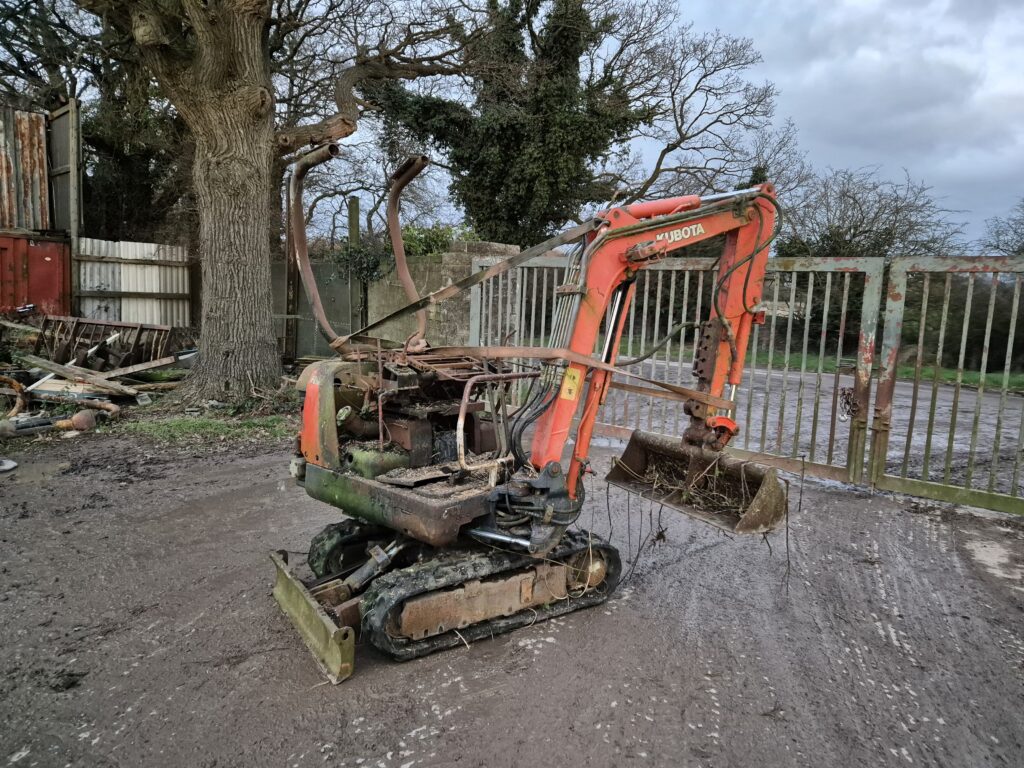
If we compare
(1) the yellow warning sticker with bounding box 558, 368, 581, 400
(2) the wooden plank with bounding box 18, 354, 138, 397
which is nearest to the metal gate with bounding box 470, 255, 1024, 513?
(1) the yellow warning sticker with bounding box 558, 368, 581, 400

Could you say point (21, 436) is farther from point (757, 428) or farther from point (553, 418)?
point (757, 428)

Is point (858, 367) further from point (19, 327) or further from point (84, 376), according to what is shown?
point (19, 327)

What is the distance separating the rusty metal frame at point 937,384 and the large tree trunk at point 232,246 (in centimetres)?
750

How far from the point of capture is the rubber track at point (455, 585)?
3.06 metres

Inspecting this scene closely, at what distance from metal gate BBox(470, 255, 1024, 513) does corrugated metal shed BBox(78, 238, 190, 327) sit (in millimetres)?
8819

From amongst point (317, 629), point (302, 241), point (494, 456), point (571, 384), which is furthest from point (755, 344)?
point (317, 629)

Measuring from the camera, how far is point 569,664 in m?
3.16

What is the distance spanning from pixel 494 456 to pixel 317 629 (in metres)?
1.27

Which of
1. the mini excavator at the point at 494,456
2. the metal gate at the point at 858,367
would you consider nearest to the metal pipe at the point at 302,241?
the mini excavator at the point at 494,456

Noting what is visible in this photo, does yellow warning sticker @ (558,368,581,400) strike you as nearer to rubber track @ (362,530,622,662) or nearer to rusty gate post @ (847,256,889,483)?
rubber track @ (362,530,622,662)

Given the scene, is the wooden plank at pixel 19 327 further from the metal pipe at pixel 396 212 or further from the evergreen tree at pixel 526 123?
the evergreen tree at pixel 526 123

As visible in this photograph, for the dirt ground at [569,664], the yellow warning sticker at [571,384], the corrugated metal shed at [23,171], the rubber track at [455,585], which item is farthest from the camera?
the corrugated metal shed at [23,171]

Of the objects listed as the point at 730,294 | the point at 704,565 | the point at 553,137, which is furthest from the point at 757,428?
the point at 553,137

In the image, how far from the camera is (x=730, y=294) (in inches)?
150
